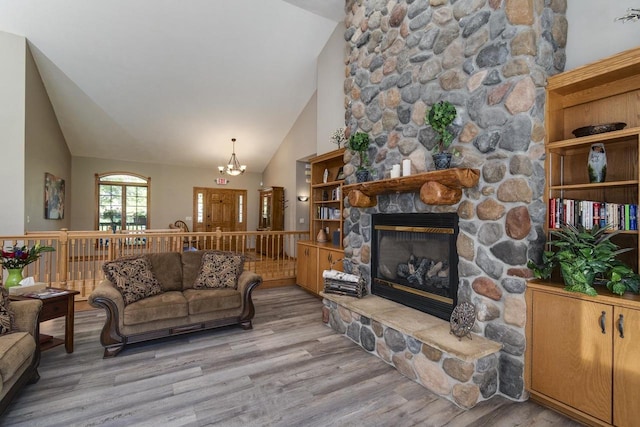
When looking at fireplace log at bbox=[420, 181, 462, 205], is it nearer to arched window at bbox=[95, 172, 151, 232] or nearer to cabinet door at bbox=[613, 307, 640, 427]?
cabinet door at bbox=[613, 307, 640, 427]

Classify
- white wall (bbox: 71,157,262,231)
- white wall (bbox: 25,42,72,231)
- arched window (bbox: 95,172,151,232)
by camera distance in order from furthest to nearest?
arched window (bbox: 95,172,151,232)
white wall (bbox: 71,157,262,231)
white wall (bbox: 25,42,72,231)

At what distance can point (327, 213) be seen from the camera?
577 centimetres

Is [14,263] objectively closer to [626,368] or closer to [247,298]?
[247,298]

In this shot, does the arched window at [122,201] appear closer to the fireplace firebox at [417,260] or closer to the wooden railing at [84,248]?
the wooden railing at [84,248]

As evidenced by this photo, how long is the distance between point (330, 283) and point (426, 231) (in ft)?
4.57

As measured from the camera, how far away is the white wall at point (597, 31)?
90.1 inches

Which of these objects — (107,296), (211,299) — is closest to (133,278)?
(107,296)

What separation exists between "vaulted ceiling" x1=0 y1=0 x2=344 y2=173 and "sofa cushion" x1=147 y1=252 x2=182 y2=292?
13.7 feet

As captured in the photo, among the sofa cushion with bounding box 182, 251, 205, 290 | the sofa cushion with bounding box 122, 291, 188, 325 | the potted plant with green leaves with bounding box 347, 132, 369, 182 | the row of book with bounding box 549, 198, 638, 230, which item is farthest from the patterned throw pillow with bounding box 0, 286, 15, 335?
the row of book with bounding box 549, 198, 638, 230

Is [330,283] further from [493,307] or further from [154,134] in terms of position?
[154,134]

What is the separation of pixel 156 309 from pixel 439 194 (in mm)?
3104

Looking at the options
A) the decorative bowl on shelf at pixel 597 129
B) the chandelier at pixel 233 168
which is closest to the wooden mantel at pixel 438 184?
the decorative bowl on shelf at pixel 597 129

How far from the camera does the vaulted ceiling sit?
5.09 meters

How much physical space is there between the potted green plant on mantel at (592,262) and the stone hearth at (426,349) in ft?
2.56
